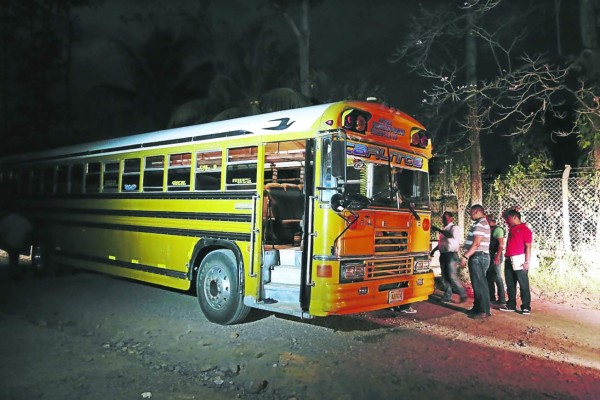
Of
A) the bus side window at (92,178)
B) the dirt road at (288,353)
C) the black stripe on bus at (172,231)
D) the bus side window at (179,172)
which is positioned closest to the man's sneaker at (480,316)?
the dirt road at (288,353)

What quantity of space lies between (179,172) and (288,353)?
3.47 meters

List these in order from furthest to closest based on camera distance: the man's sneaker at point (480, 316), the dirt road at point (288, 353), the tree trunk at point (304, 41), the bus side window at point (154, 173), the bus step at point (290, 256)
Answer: the tree trunk at point (304, 41), the bus side window at point (154, 173), the man's sneaker at point (480, 316), the bus step at point (290, 256), the dirt road at point (288, 353)

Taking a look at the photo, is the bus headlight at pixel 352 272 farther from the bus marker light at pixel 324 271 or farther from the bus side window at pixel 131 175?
the bus side window at pixel 131 175

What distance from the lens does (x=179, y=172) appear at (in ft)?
25.5

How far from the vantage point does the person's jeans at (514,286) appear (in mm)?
7754

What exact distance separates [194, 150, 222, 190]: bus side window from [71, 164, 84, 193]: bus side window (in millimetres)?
3897

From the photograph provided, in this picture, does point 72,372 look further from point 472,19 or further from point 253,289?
point 472,19

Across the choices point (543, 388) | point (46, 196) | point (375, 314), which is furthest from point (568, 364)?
point (46, 196)

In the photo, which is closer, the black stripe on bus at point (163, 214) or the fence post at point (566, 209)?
the black stripe on bus at point (163, 214)

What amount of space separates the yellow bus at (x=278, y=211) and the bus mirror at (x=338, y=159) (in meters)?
0.01

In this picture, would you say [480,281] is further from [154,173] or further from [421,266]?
[154,173]

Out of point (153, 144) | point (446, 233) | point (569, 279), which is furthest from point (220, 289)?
point (569, 279)

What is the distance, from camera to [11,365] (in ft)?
16.7

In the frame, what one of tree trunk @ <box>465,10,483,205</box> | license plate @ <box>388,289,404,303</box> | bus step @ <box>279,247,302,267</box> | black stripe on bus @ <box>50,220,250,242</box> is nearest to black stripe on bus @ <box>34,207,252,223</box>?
black stripe on bus @ <box>50,220,250,242</box>
